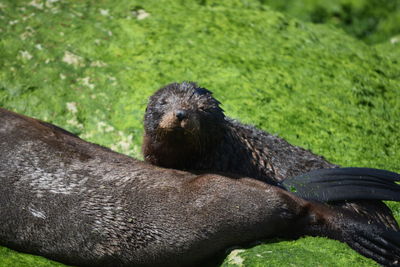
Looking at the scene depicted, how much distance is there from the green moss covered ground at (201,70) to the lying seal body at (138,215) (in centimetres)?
167

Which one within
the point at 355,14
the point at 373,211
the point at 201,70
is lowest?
the point at 201,70

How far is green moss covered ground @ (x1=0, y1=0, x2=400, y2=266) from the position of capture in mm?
7844

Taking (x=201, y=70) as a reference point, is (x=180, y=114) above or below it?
above

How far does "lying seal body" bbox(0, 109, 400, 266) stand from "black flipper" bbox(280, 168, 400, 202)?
316mm

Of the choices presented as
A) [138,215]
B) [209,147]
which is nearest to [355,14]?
[209,147]

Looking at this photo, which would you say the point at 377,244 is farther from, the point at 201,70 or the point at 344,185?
the point at 201,70

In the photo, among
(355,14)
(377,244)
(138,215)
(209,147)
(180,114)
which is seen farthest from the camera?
(355,14)

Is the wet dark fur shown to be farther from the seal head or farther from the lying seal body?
the lying seal body

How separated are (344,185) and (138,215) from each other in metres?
2.07

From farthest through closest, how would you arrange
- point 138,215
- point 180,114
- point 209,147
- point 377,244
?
point 209,147 → point 180,114 → point 377,244 → point 138,215

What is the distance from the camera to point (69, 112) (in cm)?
793

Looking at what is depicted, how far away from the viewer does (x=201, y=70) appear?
868 cm

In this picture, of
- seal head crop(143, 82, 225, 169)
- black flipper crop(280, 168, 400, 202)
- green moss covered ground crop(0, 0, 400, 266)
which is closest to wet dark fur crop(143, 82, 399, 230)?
seal head crop(143, 82, 225, 169)

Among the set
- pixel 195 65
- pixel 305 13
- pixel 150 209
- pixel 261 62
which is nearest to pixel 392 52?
pixel 305 13
